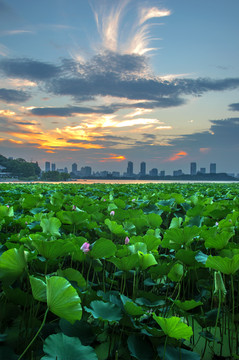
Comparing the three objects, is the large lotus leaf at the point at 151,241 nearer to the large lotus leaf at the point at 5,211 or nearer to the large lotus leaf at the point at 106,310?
the large lotus leaf at the point at 106,310

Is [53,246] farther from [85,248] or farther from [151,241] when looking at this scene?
[151,241]

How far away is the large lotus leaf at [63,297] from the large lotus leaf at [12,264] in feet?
0.92

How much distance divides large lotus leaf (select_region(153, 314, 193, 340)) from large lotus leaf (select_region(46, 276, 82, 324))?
26cm

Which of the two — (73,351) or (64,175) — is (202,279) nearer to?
(73,351)

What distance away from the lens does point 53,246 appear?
1.18m

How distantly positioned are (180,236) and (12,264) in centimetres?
89

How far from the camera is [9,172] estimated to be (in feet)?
318

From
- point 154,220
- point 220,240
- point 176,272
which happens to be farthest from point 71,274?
point 154,220

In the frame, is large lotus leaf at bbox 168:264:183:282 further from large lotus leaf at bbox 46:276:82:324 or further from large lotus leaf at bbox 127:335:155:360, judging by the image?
large lotus leaf at bbox 46:276:82:324

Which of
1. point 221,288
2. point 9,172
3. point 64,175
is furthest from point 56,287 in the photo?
point 9,172

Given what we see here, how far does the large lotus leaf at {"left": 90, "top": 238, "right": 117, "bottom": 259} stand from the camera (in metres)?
1.31

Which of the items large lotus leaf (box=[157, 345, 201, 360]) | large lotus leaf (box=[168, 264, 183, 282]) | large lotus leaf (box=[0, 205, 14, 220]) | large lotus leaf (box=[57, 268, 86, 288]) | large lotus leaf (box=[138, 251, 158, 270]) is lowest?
large lotus leaf (box=[157, 345, 201, 360])

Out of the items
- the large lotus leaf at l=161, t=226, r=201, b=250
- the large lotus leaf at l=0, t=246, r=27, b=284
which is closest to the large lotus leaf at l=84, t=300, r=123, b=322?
the large lotus leaf at l=0, t=246, r=27, b=284

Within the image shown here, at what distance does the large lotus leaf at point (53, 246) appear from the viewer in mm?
1175
